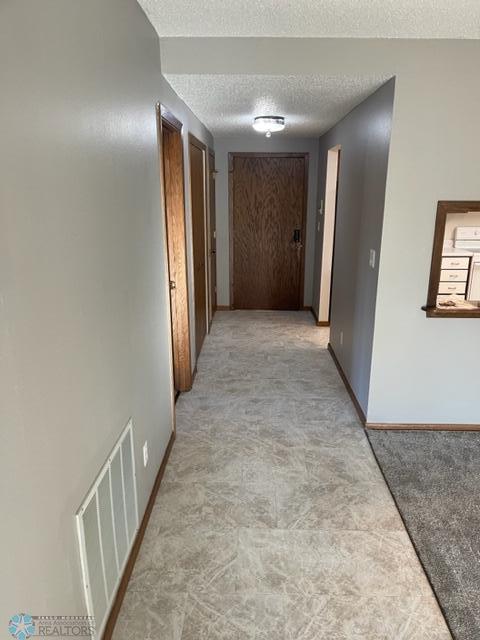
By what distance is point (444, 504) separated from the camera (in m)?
2.27

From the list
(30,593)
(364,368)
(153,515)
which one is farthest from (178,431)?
(30,593)

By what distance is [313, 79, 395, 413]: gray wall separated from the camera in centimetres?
275

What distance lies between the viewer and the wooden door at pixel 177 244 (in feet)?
9.68

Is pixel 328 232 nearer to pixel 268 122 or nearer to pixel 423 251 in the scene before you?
pixel 268 122

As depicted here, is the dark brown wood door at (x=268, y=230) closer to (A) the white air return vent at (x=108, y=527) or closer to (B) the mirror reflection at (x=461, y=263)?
(B) the mirror reflection at (x=461, y=263)

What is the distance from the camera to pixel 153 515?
2.21m

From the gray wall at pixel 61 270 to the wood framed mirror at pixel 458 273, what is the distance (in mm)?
1914

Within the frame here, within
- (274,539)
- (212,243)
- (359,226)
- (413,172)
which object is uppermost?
(413,172)

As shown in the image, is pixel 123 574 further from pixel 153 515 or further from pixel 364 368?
pixel 364 368

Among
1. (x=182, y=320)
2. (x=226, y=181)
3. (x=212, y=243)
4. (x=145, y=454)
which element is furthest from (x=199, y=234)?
(x=145, y=454)

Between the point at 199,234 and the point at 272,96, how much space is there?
1.54 m

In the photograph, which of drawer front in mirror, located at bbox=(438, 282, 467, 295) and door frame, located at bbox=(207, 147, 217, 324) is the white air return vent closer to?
drawer front in mirror, located at bbox=(438, 282, 467, 295)

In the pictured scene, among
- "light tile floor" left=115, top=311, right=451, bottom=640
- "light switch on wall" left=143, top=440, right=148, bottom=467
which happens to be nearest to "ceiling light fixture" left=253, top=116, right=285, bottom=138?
"light tile floor" left=115, top=311, right=451, bottom=640

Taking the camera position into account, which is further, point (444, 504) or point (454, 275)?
point (454, 275)
